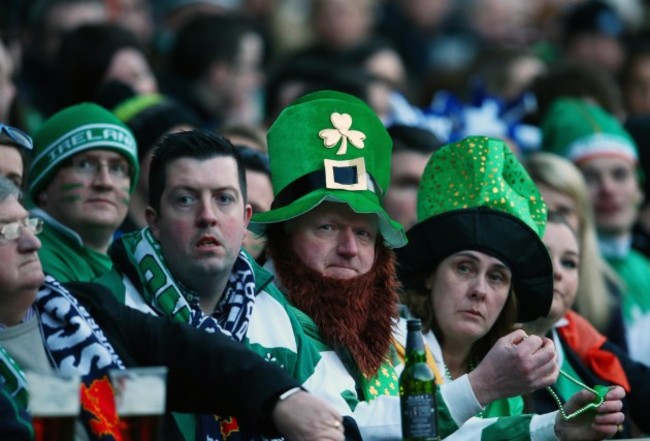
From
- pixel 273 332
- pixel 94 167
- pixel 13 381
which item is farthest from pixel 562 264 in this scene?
pixel 13 381

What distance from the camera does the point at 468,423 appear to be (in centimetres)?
616

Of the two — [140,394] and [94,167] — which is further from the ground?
[94,167]

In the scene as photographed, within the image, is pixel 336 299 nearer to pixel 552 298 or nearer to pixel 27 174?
pixel 552 298

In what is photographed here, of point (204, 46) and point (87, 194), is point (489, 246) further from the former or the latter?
point (204, 46)

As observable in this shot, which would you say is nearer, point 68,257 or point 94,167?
point 68,257

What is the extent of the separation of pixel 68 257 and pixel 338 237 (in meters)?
1.29

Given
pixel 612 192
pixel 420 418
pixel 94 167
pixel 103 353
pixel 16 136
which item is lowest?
pixel 420 418

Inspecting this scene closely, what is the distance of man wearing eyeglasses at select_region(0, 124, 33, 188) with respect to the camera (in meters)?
6.23

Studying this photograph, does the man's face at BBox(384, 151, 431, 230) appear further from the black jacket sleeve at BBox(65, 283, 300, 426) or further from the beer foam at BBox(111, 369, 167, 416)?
the beer foam at BBox(111, 369, 167, 416)

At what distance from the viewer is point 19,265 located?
5039mm

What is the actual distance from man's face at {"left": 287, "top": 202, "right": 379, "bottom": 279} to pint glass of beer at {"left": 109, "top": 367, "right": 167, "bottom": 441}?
1751 millimetres

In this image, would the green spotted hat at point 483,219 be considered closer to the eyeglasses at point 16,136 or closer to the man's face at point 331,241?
the man's face at point 331,241

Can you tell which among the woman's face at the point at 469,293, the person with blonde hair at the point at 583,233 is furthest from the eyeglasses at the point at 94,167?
the person with blonde hair at the point at 583,233

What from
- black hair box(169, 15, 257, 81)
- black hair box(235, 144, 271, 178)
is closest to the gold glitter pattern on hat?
black hair box(235, 144, 271, 178)
